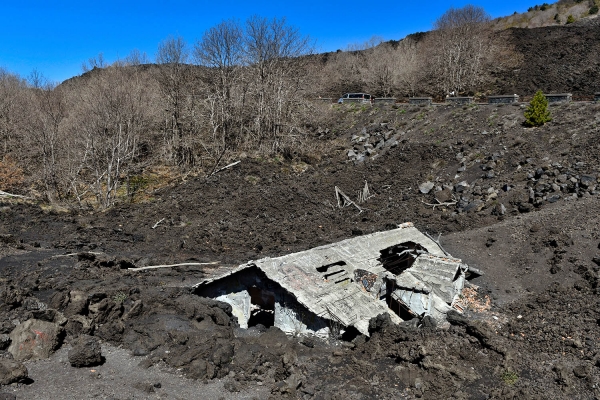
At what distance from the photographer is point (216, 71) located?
106 ft

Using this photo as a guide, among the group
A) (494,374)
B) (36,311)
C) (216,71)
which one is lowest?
(494,374)

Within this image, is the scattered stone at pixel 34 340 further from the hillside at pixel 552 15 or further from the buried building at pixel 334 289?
the hillside at pixel 552 15

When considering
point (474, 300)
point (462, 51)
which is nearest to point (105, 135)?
point (474, 300)

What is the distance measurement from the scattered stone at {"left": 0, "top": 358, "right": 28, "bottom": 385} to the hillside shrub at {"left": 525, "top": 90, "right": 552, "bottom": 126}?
87.3ft

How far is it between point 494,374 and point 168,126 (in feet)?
92.5

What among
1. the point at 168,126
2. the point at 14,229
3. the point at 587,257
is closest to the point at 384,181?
the point at 587,257

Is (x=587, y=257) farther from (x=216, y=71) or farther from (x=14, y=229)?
(x=216, y=71)

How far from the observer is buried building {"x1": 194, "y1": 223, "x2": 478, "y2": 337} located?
1056 cm

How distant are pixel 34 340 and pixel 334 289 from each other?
671 cm

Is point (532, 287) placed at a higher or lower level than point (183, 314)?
lower

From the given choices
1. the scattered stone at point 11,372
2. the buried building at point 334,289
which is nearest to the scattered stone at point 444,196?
the buried building at point 334,289

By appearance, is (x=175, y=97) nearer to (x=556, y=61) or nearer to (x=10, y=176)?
(x=10, y=176)

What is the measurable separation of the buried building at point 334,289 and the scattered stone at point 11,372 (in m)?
4.42

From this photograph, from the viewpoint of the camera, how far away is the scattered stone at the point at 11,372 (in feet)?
27.5
